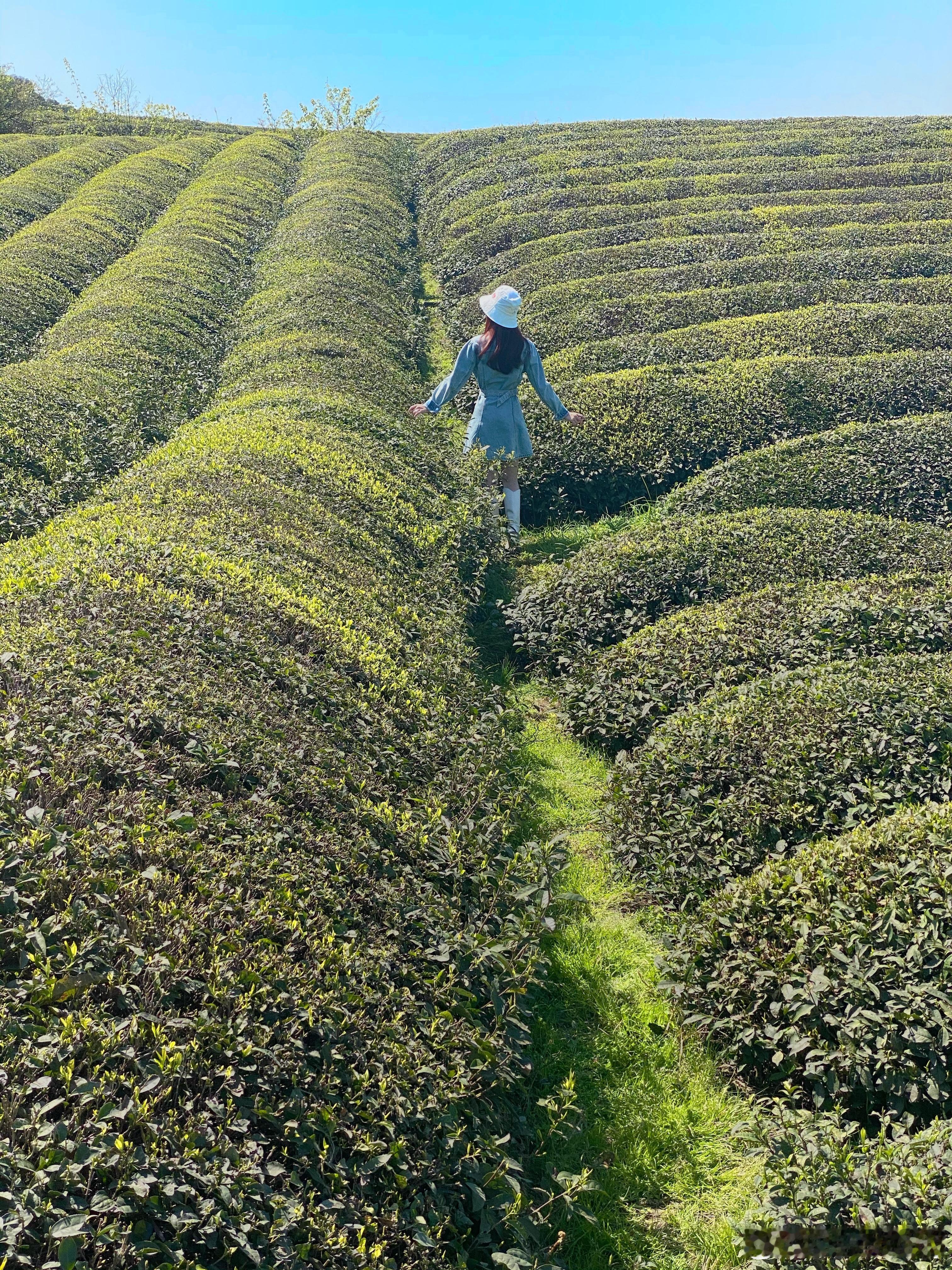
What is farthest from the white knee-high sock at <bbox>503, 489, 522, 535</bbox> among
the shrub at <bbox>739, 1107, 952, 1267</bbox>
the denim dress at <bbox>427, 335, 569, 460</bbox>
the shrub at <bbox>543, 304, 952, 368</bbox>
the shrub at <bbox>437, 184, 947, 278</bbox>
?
the shrub at <bbox>437, 184, 947, 278</bbox>

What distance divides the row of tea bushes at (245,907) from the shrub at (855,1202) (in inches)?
39.0

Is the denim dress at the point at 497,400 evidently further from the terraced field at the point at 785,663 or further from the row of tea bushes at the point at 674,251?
the row of tea bushes at the point at 674,251

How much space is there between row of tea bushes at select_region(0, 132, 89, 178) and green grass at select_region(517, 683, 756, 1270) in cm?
3485

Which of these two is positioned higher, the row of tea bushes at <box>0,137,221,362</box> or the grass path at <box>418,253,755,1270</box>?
the row of tea bushes at <box>0,137,221,362</box>

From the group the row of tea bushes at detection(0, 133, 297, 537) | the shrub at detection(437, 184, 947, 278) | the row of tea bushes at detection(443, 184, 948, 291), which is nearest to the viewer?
the row of tea bushes at detection(0, 133, 297, 537)

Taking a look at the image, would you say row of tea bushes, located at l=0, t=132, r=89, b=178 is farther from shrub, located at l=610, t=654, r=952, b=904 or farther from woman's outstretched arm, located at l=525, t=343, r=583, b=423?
shrub, located at l=610, t=654, r=952, b=904

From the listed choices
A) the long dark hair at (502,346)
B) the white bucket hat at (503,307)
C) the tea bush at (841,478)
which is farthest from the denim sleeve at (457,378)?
the tea bush at (841,478)

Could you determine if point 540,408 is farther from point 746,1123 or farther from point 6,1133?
point 6,1133

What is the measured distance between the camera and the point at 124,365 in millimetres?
13836

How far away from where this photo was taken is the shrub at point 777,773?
17.6 ft

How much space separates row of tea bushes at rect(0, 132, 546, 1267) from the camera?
272 centimetres

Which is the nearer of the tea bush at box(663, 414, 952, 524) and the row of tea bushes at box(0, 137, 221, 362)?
the tea bush at box(663, 414, 952, 524)

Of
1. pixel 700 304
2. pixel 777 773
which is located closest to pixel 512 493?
pixel 777 773

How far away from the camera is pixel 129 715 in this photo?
4.20 metres
